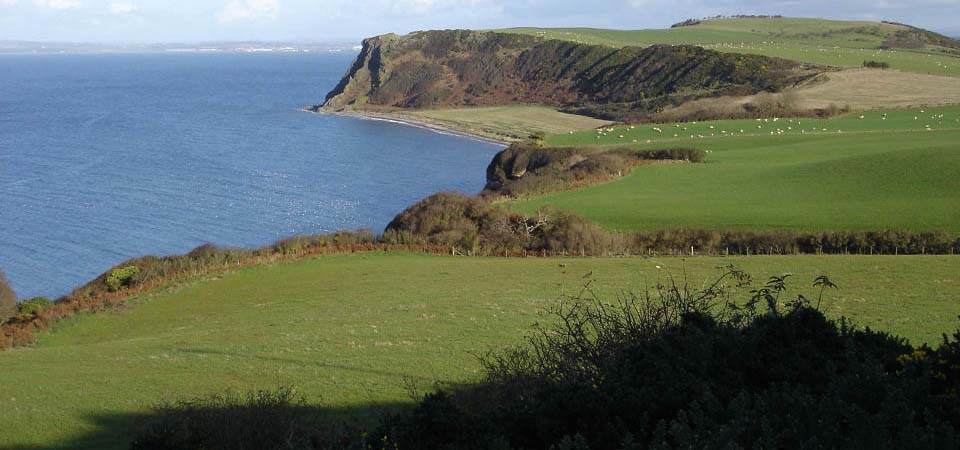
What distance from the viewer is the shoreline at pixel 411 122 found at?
87100mm

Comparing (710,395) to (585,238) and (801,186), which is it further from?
(801,186)

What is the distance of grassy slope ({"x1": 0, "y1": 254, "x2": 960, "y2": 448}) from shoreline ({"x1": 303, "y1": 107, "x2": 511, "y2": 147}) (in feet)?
193

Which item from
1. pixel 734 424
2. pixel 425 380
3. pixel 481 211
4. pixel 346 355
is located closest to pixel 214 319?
pixel 346 355

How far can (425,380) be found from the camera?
470 inches

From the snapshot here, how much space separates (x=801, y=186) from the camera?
37.3m

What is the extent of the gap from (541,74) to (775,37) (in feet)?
153

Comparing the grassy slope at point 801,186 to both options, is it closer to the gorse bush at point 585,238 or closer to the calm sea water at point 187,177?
the gorse bush at point 585,238

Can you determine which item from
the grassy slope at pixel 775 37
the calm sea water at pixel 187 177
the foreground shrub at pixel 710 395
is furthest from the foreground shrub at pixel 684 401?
the grassy slope at pixel 775 37

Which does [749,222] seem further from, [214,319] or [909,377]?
[909,377]

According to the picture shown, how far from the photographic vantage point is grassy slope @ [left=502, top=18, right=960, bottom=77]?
100 metres

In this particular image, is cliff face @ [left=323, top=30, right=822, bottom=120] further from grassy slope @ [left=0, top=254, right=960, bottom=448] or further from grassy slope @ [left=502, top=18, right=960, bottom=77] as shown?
grassy slope @ [left=0, top=254, right=960, bottom=448]

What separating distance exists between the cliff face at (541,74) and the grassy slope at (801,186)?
29639mm

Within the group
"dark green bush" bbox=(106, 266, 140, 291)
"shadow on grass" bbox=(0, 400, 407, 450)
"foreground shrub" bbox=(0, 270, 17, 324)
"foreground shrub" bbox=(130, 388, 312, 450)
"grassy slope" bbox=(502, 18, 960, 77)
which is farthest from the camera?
"grassy slope" bbox=(502, 18, 960, 77)

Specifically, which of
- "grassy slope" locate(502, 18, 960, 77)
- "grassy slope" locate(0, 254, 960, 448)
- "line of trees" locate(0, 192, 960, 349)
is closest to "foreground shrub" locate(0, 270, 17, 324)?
"line of trees" locate(0, 192, 960, 349)
